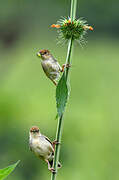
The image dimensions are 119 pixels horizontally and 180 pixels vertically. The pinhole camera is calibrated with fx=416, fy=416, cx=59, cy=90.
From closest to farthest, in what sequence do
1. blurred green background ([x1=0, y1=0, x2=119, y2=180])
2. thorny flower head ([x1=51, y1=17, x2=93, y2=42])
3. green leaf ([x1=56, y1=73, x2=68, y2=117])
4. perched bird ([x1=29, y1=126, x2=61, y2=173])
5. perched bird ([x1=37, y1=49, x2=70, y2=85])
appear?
green leaf ([x1=56, y1=73, x2=68, y2=117]) → thorny flower head ([x1=51, y1=17, x2=93, y2=42]) → perched bird ([x1=37, y1=49, x2=70, y2=85]) → perched bird ([x1=29, y1=126, x2=61, y2=173]) → blurred green background ([x1=0, y1=0, x2=119, y2=180])

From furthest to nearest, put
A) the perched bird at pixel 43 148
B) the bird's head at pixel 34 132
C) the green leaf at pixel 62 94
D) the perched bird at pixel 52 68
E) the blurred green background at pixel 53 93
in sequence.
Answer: the blurred green background at pixel 53 93 → the bird's head at pixel 34 132 → the perched bird at pixel 43 148 → the perched bird at pixel 52 68 → the green leaf at pixel 62 94

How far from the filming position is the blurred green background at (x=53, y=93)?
7973mm

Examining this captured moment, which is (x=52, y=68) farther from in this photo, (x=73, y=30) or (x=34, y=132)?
(x=34, y=132)

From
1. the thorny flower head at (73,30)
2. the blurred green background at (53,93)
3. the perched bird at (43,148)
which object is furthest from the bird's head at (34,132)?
the blurred green background at (53,93)

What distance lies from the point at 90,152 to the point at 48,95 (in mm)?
3633

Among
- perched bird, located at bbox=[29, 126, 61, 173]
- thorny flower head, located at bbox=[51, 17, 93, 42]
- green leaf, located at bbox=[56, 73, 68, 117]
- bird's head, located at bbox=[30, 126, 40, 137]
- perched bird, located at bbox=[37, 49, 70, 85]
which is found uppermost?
thorny flower head, located at bbox=[51, 17, 93, 42]

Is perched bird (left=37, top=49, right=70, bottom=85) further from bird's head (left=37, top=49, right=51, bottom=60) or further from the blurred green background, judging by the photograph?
the blurred green background

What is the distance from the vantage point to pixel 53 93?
1305 centimetres

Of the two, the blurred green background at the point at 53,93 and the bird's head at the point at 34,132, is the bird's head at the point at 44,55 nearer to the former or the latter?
the bird's head at the point at 34,132

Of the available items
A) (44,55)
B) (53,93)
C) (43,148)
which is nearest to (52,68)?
(44,55)

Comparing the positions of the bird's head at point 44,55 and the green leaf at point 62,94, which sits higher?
the bird's head at point 44,55

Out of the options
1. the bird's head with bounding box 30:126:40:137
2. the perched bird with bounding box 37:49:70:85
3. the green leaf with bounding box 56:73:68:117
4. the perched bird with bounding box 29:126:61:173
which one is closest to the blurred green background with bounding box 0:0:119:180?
the bird's head with bounding box 30:126:40:137

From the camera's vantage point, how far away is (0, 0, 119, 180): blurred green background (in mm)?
7973

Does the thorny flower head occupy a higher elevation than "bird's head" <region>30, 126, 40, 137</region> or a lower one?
higher
